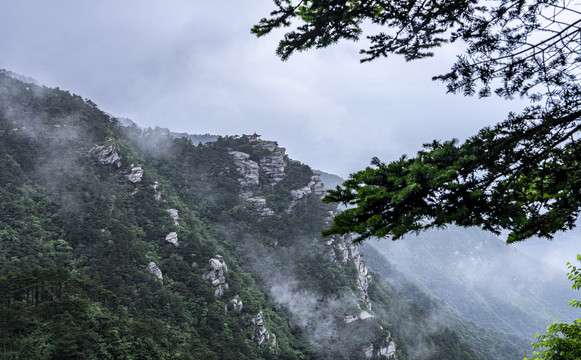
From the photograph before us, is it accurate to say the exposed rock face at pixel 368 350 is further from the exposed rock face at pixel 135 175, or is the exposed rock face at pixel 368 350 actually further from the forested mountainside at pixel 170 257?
the exposed rock face at pixel 135 175

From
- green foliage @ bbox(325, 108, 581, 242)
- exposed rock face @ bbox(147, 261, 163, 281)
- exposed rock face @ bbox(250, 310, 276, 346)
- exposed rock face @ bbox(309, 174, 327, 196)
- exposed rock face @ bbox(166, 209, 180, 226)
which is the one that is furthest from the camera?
exposed rock face @ bbox(309, 174, 327, 196)

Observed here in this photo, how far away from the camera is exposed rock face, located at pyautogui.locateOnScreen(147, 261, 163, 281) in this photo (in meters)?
39.1

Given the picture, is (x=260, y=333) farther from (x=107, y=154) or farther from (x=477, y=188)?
(x=477, y=188)

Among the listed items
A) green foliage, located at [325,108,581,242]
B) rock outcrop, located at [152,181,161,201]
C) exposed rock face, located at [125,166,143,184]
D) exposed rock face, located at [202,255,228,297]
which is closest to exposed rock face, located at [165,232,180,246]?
exposed rock face, located at [202,255,228,297]

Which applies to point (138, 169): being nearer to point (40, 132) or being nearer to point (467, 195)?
point (40, 132)

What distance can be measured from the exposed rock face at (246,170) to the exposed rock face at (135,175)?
71.6 ft

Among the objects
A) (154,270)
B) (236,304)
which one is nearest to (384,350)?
(236,304)

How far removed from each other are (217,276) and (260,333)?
8.72 metres

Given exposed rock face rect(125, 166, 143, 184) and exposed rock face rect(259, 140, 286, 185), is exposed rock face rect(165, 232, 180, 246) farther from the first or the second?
exposed rock face rect(259, 140, 286, 185)

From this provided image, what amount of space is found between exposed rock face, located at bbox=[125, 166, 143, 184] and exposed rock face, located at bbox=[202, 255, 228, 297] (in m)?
18.9

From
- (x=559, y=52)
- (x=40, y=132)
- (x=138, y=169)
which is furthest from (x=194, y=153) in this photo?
(x=559, y=52)

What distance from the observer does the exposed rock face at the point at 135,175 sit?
54188mm

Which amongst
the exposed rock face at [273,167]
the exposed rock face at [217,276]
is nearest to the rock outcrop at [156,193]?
the exposed rock face at [217,276]

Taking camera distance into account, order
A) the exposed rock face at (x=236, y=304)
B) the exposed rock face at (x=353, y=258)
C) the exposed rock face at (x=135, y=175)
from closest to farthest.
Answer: the exposed rock face at (x=236, y=304) < the exposed rock face at (x=135, y=175) < the exposed rock face at (x=353, y=258)
